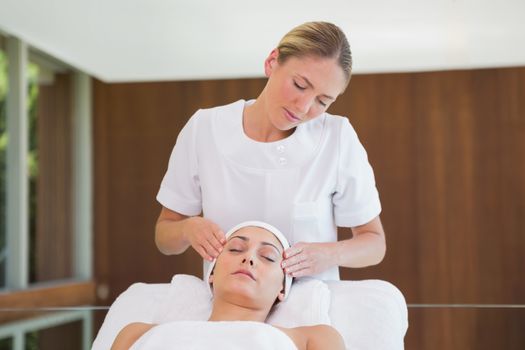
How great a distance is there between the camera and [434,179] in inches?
92.2

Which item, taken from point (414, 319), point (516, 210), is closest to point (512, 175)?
point (516, 210)

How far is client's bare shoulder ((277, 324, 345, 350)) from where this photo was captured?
134 centimetres

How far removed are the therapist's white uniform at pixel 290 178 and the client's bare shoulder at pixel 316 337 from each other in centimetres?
28

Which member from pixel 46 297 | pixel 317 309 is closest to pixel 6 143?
pixel 46 297

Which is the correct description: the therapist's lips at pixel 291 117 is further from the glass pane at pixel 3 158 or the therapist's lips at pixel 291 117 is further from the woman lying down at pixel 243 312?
the glass pane at pixel 3 158

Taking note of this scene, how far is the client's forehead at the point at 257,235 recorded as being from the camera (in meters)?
1.49

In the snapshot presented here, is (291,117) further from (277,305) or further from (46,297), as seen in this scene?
(46,297)

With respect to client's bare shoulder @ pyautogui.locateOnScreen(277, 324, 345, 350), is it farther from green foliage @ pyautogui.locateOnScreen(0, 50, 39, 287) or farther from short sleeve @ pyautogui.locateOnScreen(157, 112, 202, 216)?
green foliage @ pyautogui.locateOnScreen(0, 50, 39, 287)

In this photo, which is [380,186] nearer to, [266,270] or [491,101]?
[491,101]

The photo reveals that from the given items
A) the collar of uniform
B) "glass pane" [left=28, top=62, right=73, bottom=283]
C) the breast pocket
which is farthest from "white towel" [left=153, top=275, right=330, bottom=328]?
"glass pane" [left=28, top=62, right=73, bottom=283]

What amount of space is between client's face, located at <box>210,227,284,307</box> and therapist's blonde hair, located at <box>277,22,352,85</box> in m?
0.38

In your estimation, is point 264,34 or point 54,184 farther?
point 54,184

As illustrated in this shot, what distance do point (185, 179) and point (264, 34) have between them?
683 mm

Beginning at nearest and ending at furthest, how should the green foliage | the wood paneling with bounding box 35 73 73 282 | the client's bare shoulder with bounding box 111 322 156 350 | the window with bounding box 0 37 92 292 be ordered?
the client's bare shoulder with bounding box 111 322 156 350 < the window with bounding box 0 37 92 292 < the wood paneling with bounding box 35 73 73 282 < the green foliage
